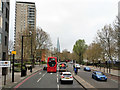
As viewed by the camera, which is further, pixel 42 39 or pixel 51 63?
pixel 42 39

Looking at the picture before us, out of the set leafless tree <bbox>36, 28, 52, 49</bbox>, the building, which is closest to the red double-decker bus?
leafless tree <bbox>36, 28, 52, 49</bbox>

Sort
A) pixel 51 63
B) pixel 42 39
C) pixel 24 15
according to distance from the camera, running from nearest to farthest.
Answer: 1. pixel 51 63
2. pixel 42 39
3. pixel 24 15

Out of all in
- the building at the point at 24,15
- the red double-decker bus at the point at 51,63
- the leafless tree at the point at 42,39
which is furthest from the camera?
the building at the point at 24,15

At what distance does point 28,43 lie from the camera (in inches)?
1924

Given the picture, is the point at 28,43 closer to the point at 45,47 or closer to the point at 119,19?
the point at 45,47

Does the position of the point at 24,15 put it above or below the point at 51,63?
above

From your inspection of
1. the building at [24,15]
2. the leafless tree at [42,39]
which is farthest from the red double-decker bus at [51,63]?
the building at [24,15]

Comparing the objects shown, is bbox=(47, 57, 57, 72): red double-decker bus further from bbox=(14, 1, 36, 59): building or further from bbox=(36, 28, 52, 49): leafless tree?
bbox=(14, 1, 36, 59): building

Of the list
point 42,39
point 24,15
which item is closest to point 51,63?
point 42,39

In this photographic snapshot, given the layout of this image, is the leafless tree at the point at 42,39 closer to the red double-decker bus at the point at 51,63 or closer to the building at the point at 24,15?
the red double-decker bus at the point at 51,63

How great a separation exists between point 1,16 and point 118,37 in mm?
21478

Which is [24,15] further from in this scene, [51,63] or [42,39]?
[51,63]

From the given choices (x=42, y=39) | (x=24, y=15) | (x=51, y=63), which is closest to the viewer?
(x=51, y=63)

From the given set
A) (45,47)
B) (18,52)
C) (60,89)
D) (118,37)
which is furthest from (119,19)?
(18,52)
